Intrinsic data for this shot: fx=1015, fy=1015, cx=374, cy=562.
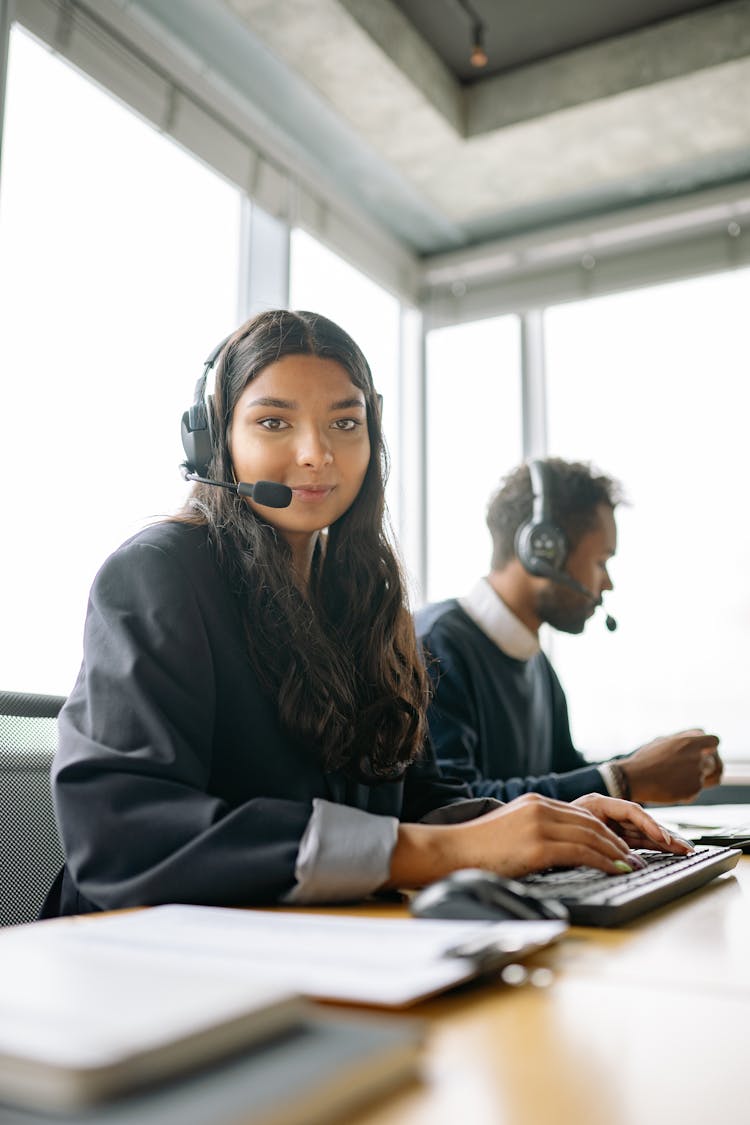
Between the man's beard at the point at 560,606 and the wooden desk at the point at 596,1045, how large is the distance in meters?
1.53

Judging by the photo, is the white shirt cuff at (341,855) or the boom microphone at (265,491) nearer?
the white shirt cuff at (341,855)

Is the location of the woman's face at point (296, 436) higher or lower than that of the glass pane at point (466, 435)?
lower

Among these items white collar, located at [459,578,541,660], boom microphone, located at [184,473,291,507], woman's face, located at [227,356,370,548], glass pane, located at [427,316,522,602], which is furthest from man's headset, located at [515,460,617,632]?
glass pane, located at [427,316,522,602]

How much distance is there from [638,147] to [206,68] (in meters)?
1.31

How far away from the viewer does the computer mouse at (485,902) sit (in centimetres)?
56

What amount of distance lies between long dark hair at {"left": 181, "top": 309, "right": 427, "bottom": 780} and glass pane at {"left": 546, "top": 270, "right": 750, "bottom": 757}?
2.02 metres

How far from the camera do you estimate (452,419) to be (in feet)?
12.5

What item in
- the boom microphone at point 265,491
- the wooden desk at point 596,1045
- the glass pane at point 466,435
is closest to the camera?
the wooden desk at point 596,1045

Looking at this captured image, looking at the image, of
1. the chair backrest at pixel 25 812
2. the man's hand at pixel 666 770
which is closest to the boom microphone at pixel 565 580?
the man's hand at pixel 666 770

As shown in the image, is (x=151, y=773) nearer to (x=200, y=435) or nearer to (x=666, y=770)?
(x=200, y=435)

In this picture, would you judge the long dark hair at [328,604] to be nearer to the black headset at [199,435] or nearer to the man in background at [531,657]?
the black headset at [199,435]

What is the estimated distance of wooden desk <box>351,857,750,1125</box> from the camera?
0.35m

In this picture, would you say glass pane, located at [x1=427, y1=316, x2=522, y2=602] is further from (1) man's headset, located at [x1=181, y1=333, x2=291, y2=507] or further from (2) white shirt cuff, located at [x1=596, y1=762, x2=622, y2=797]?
(1) man's headset, located at [x1=181, y1=333, x2=291, y2=507]

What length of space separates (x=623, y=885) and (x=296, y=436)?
0.66 m
